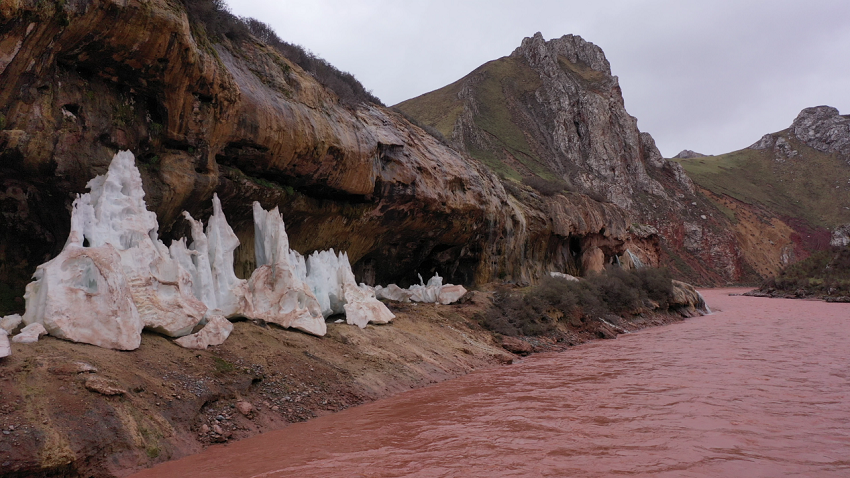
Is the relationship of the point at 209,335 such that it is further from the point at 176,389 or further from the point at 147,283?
the point at 176,389

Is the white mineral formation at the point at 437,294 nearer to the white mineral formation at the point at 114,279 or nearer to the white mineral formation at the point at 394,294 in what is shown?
the white mineral formation at the point at 394,294

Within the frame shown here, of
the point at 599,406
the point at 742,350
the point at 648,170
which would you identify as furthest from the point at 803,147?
the point at 599,406

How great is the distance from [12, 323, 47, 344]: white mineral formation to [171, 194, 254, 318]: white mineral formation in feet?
9.87

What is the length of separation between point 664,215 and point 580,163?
57.9ft

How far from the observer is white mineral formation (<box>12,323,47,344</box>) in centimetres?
652

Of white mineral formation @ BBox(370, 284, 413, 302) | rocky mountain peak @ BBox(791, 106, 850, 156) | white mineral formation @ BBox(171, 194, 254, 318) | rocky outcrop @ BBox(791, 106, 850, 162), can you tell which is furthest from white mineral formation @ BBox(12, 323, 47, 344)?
rocky mountain peak @ BBox(791, 106, 850, 156)

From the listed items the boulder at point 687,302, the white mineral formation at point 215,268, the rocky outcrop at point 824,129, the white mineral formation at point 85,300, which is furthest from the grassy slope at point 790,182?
the white mineral formation at point 85,300

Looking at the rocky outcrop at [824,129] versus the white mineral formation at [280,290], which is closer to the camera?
the white mineral formation at [280,290]

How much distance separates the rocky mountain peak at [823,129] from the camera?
99.6m

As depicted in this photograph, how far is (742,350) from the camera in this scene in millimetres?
14961

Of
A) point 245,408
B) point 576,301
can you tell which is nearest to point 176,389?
point 245,408

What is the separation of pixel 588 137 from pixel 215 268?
64.0 metres

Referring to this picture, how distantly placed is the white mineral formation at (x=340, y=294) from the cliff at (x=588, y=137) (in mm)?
42399

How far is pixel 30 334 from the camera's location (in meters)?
6.64
